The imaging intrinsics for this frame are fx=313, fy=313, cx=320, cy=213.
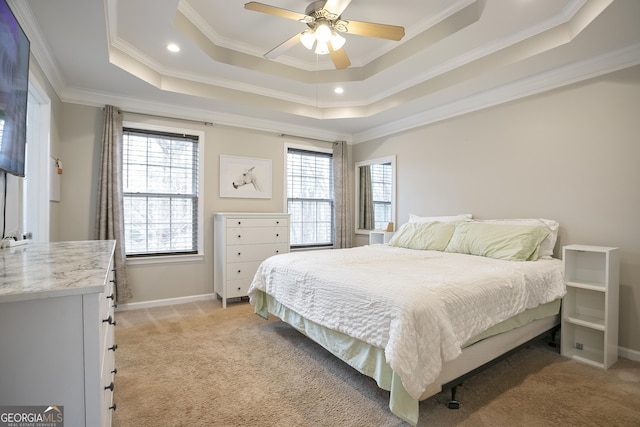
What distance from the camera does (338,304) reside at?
1950 mm

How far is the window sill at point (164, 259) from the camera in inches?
142

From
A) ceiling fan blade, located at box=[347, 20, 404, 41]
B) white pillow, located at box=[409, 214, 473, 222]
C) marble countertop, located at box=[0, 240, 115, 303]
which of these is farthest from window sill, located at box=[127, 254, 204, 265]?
ceiling fan blade, located at box=[347, 20, 404, 41]

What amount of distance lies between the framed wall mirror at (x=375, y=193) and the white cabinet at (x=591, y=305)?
2218 millimetres

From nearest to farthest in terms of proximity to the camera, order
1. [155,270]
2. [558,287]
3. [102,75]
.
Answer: [558,287]
[102,75]
[155,270]

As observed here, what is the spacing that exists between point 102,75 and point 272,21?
1715 millimetres

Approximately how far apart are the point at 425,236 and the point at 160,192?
3158mm

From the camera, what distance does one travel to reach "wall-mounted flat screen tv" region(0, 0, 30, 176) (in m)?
1.45

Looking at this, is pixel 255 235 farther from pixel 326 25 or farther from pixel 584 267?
pixel 584 267

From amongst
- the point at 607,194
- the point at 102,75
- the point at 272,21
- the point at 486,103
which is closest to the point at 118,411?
the point at 102,75

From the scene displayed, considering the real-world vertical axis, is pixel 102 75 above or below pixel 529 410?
above

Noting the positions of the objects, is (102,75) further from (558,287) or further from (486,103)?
(558,287)

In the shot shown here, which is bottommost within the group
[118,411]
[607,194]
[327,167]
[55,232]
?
[118,411]

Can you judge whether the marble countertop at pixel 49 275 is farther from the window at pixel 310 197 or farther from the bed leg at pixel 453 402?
the window at pixel 310 197

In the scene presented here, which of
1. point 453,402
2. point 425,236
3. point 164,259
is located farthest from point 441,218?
point 164,259
